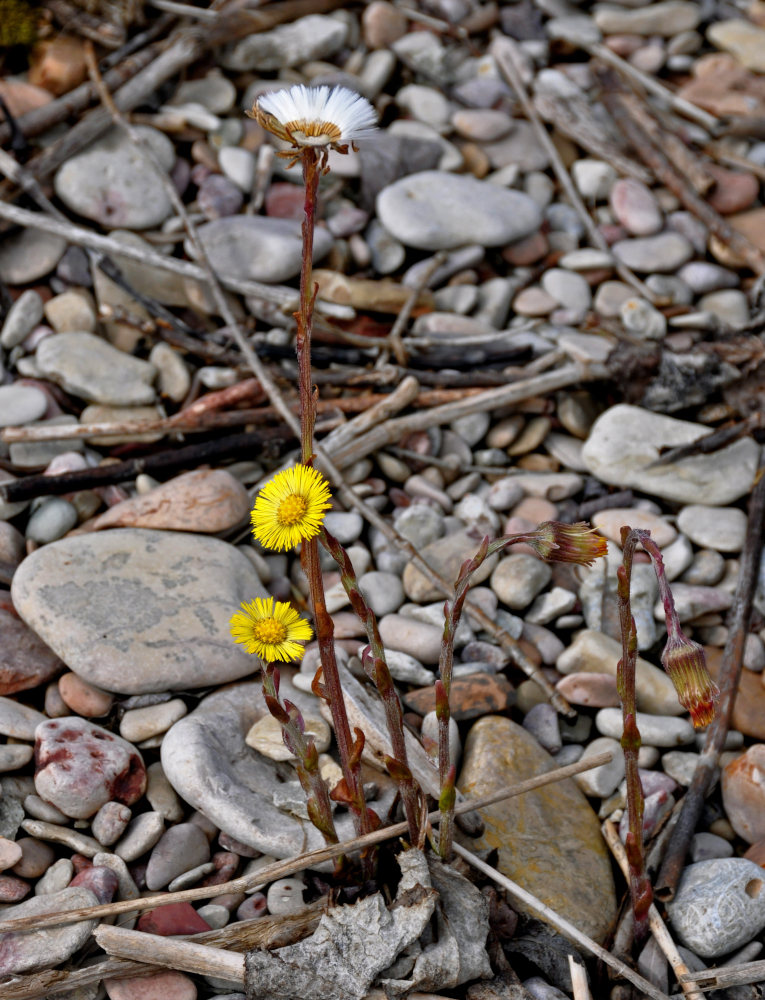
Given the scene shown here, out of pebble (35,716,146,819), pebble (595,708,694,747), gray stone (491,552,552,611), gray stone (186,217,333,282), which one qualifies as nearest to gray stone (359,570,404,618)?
gray stone (491,552,552,611)

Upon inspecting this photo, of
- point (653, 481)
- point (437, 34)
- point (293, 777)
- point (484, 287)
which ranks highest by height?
point (437, 34)

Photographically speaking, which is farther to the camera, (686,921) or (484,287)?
(484,287)

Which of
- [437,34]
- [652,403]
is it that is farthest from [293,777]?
[437,34]

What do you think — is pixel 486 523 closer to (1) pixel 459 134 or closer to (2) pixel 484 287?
(2) pixel 484 287

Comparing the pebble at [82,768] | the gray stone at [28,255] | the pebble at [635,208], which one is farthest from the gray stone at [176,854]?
the pebble at [635,208]

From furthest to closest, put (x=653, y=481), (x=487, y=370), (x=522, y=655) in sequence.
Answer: (x=487, y=370) < (x=653, y=481) < (x=522, y=655)

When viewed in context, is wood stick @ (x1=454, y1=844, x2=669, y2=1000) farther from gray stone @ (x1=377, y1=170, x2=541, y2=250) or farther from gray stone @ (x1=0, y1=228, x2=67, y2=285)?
gray stone @ (x1=0, y1=228, x2=67, y2=285)

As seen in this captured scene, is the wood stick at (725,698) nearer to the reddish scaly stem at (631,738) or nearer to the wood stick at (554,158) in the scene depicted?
the reddish scaly stem at (631,738)
